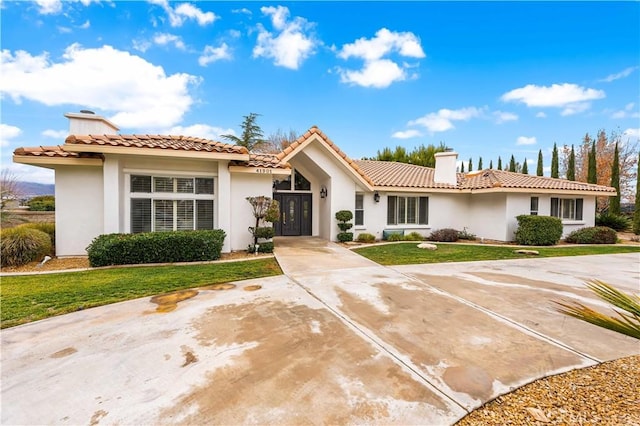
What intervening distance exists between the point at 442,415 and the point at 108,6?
659 inches

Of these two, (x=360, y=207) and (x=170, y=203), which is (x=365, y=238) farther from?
(x=170, y=203)

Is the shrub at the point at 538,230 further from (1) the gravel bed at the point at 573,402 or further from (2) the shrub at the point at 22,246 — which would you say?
(2) the shrub at the point at 22,246

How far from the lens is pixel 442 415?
278cm

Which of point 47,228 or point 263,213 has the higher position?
point 263,213

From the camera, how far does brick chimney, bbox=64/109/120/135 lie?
11777 mm

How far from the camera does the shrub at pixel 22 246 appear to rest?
30.1ft

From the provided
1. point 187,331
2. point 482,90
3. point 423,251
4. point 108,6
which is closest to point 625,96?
point 482,90

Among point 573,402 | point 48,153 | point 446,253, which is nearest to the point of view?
point 573,402

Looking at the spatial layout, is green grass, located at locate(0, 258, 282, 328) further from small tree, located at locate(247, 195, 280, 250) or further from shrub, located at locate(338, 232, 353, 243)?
shrub, located at locate(338, 232, 353, 243)

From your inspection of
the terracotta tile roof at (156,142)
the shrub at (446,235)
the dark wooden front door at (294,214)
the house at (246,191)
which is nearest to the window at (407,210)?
the house at (246,191)

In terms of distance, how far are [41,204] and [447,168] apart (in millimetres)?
26788

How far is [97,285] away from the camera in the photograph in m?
7.07

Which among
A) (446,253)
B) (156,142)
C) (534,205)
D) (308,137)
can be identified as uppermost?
(308,137)

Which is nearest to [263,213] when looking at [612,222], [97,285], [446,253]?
[97,285]
